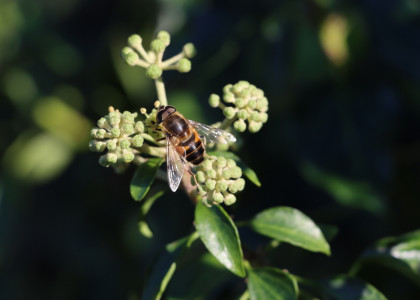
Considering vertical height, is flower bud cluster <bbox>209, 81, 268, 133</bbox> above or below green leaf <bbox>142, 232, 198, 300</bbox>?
above

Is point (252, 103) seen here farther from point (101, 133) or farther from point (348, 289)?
point (348, 289)

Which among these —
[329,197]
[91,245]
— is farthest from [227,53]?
[91,245]

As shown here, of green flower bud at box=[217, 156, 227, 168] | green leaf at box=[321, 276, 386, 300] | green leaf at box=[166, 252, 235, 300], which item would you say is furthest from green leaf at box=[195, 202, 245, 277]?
green leaf at box=[321, 276, 386, 300]

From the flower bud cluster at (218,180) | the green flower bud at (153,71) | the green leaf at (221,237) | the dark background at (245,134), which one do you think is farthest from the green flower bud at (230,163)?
the dark background at (245,134)

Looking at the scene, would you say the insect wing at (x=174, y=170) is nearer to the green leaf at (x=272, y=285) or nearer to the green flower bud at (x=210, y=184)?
the green flower bud at (x=210, y=184)

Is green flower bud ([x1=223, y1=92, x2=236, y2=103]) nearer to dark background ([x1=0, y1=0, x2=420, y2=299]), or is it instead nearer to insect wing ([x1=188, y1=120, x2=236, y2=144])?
insect wing ([x1=188, y1=120, x2=236, y2=144])

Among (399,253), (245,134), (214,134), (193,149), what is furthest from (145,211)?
(245,134)

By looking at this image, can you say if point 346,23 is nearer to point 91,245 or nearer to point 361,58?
point 361,58
